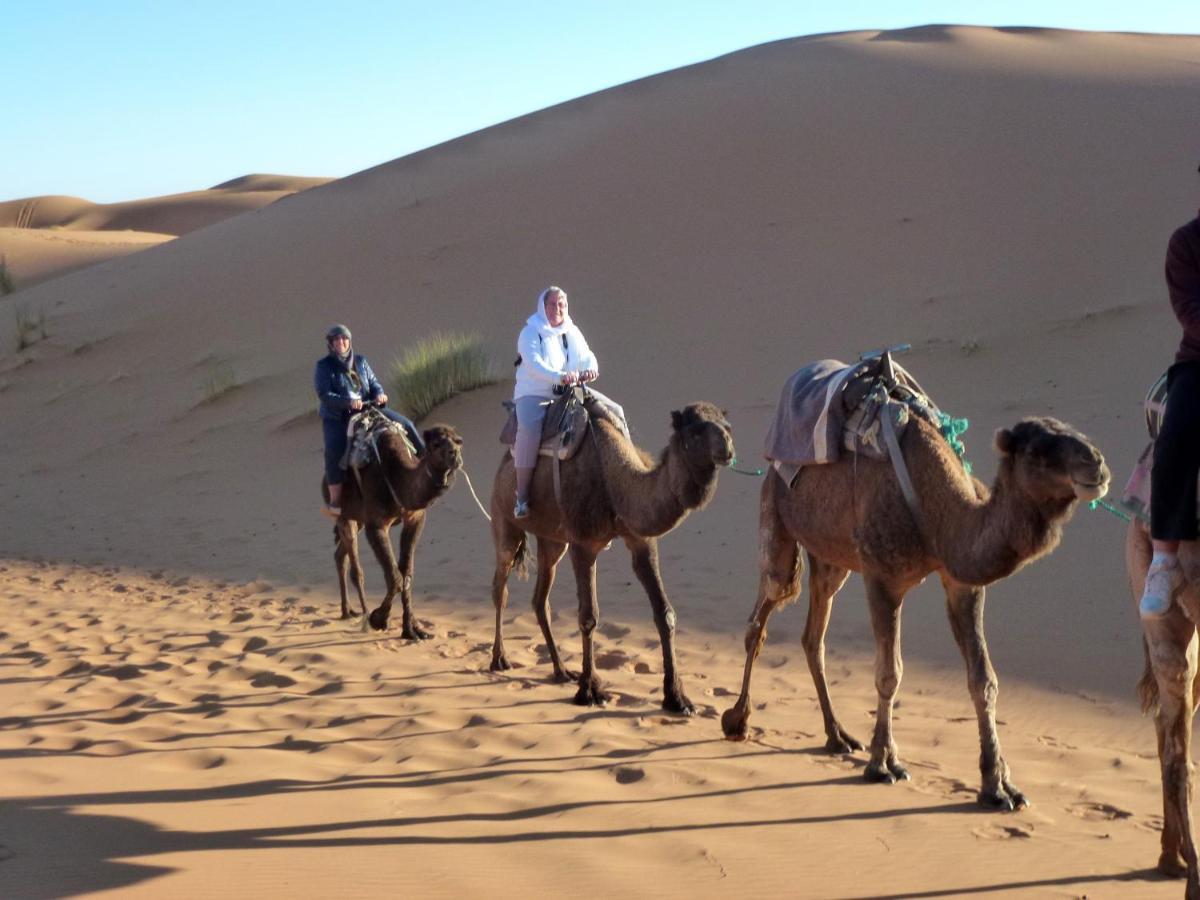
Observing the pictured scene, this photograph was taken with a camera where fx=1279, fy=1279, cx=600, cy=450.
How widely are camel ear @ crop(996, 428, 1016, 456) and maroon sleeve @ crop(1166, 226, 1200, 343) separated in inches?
34.3

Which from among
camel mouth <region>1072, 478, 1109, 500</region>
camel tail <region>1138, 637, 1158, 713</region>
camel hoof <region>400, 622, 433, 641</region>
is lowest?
camel hoof <region>400, 622, 433, 641</region>

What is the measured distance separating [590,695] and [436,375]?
11.4m

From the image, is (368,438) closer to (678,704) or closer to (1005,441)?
(678,704)

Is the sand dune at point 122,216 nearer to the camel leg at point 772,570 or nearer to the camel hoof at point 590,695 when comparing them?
the camel hoof at point 590,695

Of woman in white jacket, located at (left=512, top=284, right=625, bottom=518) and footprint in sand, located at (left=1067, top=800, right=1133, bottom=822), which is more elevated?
woman in white jacket, located at (left=512, top=284, right=625, bottom=518)

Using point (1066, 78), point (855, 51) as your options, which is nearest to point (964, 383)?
point (1066, 78)

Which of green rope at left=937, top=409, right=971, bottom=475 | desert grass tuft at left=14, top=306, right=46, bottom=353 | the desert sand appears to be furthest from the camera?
desert grass tuft at left=14, top=306, right=46, bottom=353

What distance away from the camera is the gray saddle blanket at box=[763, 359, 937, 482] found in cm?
671

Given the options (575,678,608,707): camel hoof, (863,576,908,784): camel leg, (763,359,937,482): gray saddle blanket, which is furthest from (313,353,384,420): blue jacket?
(863,576,908,784): camel leg

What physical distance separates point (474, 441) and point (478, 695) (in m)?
9.28

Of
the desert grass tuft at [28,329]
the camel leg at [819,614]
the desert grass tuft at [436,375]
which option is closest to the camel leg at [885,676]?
the camel leg at [819,614]

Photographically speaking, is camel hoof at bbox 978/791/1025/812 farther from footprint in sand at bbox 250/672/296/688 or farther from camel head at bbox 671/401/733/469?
footprint in sand at bbox 250/672/296/688

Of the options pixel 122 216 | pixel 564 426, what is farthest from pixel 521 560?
pixel 122 216

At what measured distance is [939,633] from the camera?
984cm
